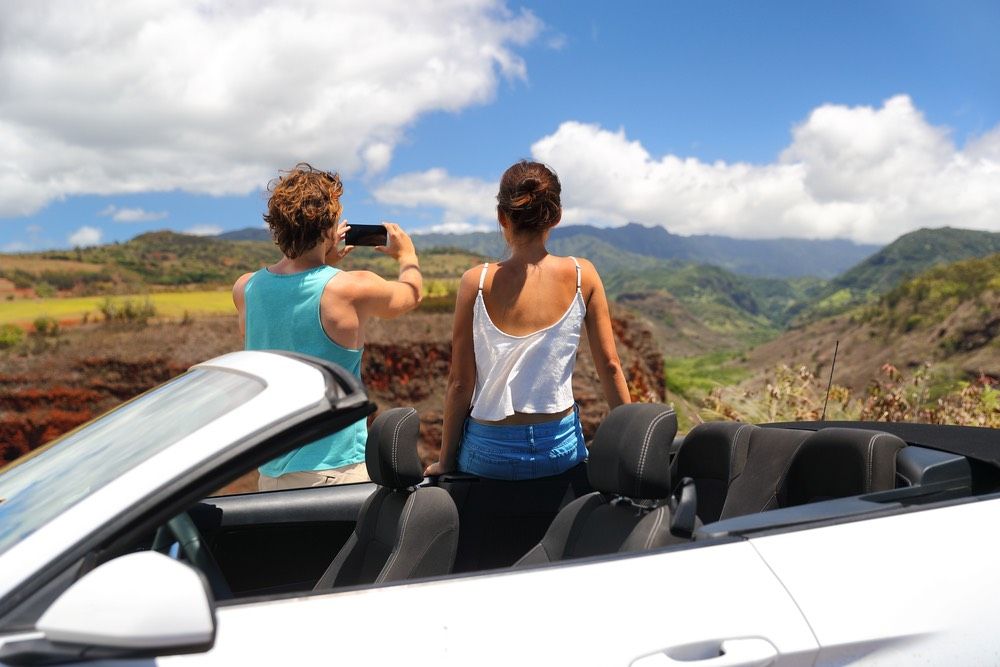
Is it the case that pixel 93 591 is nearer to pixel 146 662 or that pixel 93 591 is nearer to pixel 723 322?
pixel 146 662

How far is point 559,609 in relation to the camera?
1601mm

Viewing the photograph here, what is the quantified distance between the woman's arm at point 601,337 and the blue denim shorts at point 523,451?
0.27 meters

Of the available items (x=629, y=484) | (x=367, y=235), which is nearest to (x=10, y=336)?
(x=367, y=235)

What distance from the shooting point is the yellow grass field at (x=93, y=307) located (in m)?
12.1

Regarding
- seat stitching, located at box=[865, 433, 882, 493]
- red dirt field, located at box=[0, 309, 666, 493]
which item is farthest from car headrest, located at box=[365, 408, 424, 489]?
red dirt field, located at box=[0, 309, 666, 493]

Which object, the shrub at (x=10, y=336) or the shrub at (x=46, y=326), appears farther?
the shrub at (x=46, y=326)

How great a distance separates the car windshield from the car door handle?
98cm

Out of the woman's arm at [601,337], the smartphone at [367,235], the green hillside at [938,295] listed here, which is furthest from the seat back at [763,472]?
the green hillside at [938,295]

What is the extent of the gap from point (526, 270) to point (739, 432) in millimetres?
937

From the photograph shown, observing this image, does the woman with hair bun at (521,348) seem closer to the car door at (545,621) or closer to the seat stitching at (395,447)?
the seat stitching at (395,447)

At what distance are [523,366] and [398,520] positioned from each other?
744mm

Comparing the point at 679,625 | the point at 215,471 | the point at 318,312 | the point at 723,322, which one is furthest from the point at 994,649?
the point at 723,322

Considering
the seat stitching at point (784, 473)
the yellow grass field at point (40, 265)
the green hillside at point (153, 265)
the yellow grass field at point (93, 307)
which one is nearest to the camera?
the seat stitching at point (784, 473)

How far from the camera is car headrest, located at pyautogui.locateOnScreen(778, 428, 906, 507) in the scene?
2.28m
